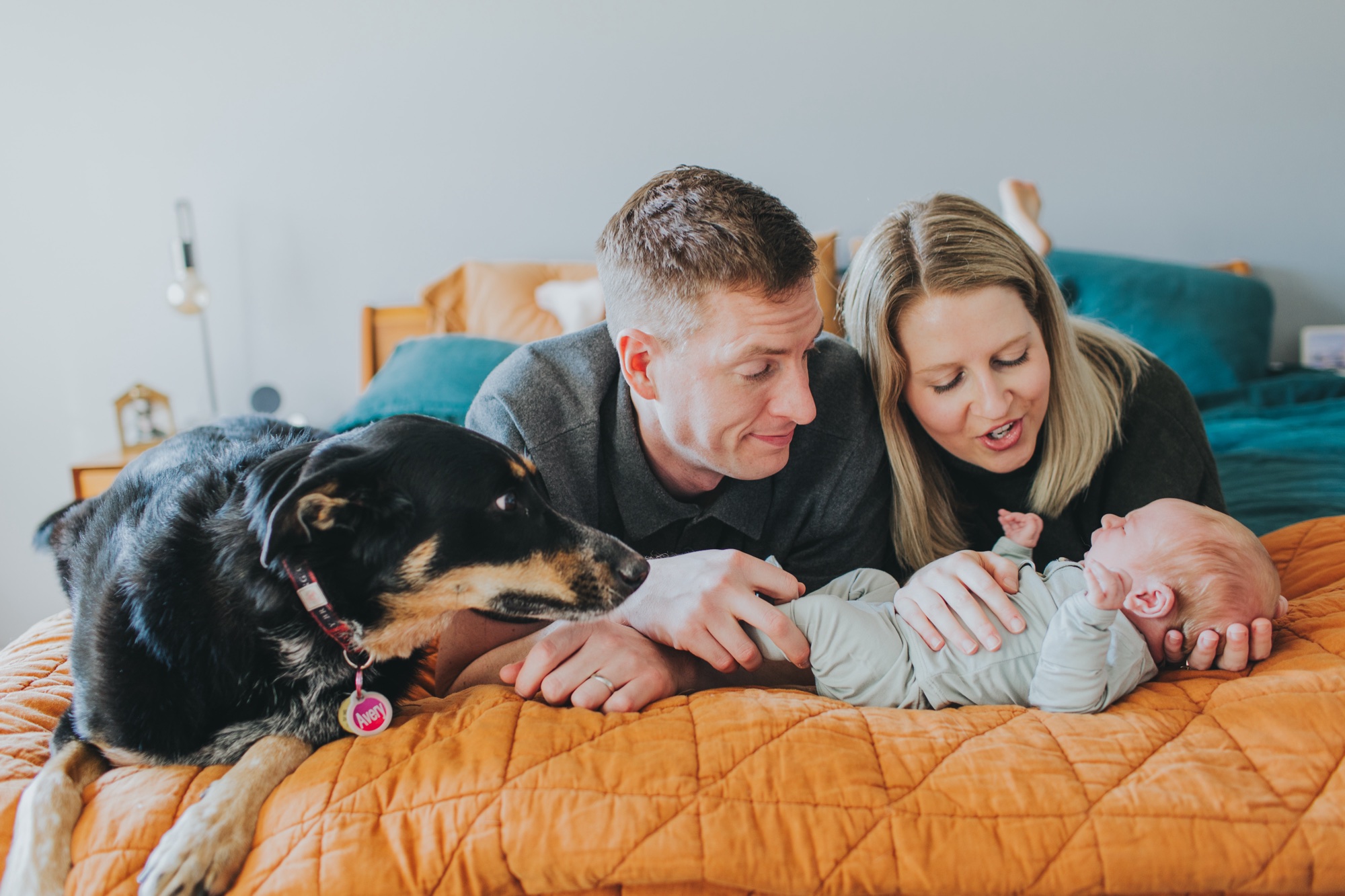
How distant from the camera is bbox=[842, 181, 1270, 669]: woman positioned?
146 cm

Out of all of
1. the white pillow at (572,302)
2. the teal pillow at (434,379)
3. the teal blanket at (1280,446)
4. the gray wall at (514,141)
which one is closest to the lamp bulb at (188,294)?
the gray wall at (514,141)

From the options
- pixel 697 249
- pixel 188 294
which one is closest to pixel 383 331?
pixel 188 294

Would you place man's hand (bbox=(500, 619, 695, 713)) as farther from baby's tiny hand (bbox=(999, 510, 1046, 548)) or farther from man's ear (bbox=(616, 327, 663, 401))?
baby's tiny hand (bbox=(999, 510, 1046, 548))

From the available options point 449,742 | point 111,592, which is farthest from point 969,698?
point 111,592

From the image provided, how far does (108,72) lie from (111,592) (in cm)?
331

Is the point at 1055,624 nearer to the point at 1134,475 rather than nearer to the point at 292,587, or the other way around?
the point at 1134,475

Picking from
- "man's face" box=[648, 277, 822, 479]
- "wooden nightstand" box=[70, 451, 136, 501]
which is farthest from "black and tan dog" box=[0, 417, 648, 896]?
"wooden nightstand" box=[70, 451, 136, 501]

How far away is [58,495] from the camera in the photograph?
3.49 meters

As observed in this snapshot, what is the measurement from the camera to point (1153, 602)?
1242mm

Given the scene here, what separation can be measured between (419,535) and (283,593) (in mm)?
183

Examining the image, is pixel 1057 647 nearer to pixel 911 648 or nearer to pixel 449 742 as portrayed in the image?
pixel 911 648

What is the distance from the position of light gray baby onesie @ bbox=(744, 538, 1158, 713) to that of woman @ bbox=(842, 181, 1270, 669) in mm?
130

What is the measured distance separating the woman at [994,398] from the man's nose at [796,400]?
28cm

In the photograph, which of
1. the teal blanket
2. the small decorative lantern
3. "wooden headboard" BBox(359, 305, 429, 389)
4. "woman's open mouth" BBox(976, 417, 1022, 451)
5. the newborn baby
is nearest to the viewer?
the newborn baby
